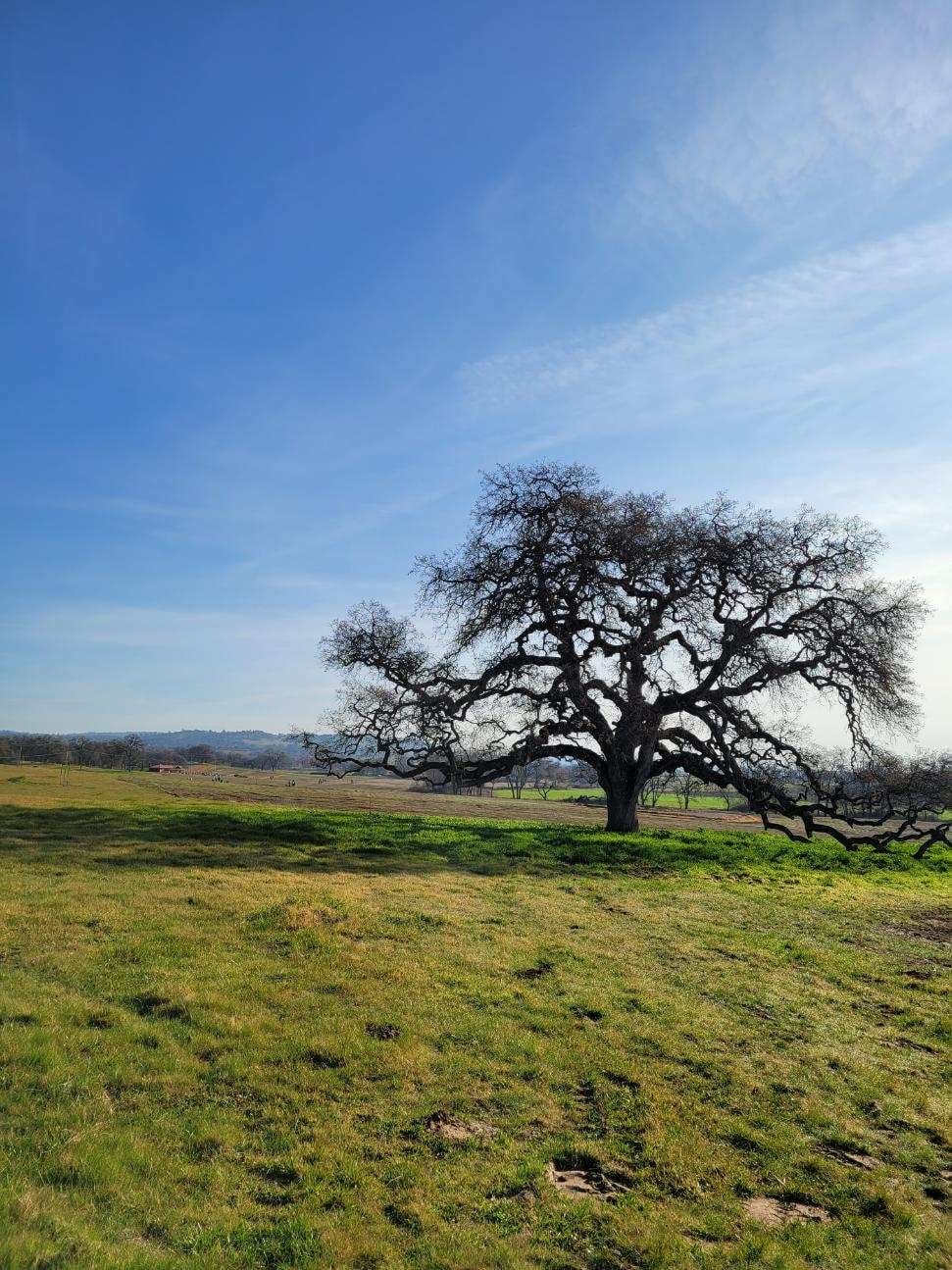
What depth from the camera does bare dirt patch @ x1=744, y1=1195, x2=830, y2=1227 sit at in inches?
217

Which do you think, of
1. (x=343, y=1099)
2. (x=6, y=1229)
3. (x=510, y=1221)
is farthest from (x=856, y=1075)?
(x=6, y=1229)

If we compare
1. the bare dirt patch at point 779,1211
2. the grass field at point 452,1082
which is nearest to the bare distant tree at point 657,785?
the grass field at point 452,1082

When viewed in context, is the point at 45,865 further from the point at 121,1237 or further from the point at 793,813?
the point at 793,813

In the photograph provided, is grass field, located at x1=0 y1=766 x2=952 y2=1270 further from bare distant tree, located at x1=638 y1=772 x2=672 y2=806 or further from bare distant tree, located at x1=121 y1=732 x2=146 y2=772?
bare distant tree, located at x1=121 y1=732 x2=146 y2=772

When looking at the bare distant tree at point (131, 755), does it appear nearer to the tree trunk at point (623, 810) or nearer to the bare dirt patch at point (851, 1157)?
the tree trunk at point (623, 810)

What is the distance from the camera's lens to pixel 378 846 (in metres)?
22.7

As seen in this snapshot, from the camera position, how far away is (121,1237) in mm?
4641

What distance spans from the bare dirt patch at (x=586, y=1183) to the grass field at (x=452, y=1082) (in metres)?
0.03

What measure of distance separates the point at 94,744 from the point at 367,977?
158973 mm

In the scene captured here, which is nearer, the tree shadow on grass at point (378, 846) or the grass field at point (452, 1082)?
the grass field at point (452, 1082)

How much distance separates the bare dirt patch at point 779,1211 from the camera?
18.1 feet

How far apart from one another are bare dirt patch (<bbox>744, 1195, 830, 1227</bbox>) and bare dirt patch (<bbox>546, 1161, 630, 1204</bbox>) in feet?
3.24

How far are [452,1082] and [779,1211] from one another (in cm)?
308

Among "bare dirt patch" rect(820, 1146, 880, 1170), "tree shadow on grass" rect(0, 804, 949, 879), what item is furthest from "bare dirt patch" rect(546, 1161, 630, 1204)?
"tree shadow on grass" rect(0, 804, 949, 879)
